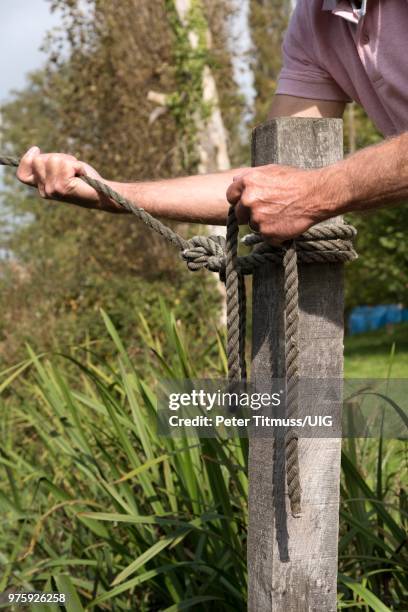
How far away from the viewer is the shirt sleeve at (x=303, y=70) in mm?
2310

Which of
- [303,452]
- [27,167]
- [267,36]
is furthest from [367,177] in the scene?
[267,36]

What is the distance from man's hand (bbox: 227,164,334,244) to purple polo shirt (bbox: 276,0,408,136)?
0.44 metres

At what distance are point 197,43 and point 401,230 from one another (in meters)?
7.04

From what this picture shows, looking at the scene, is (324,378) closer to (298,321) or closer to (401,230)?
(298,321)

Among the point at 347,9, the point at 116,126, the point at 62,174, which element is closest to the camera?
the point at 347,9

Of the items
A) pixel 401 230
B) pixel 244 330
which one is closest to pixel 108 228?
pixel 401 230

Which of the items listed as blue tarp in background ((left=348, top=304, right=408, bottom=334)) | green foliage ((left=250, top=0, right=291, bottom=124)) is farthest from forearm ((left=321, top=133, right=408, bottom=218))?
blue tarp in background ((left=348, top=304, right=408, bottom=334))

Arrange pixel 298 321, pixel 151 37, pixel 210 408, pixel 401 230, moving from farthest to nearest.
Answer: pixel 401 230 → pixel 151 37 → pixel 210 408 → pixel 298 321

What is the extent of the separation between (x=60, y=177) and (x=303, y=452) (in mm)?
956

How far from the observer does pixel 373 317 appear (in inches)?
1125

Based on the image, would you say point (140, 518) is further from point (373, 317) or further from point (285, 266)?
point (373, 317)

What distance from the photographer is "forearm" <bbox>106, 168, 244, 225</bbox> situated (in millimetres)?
2264

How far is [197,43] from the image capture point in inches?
397

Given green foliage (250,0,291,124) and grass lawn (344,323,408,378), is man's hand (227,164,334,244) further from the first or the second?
green foliage (250,0,291,124)
